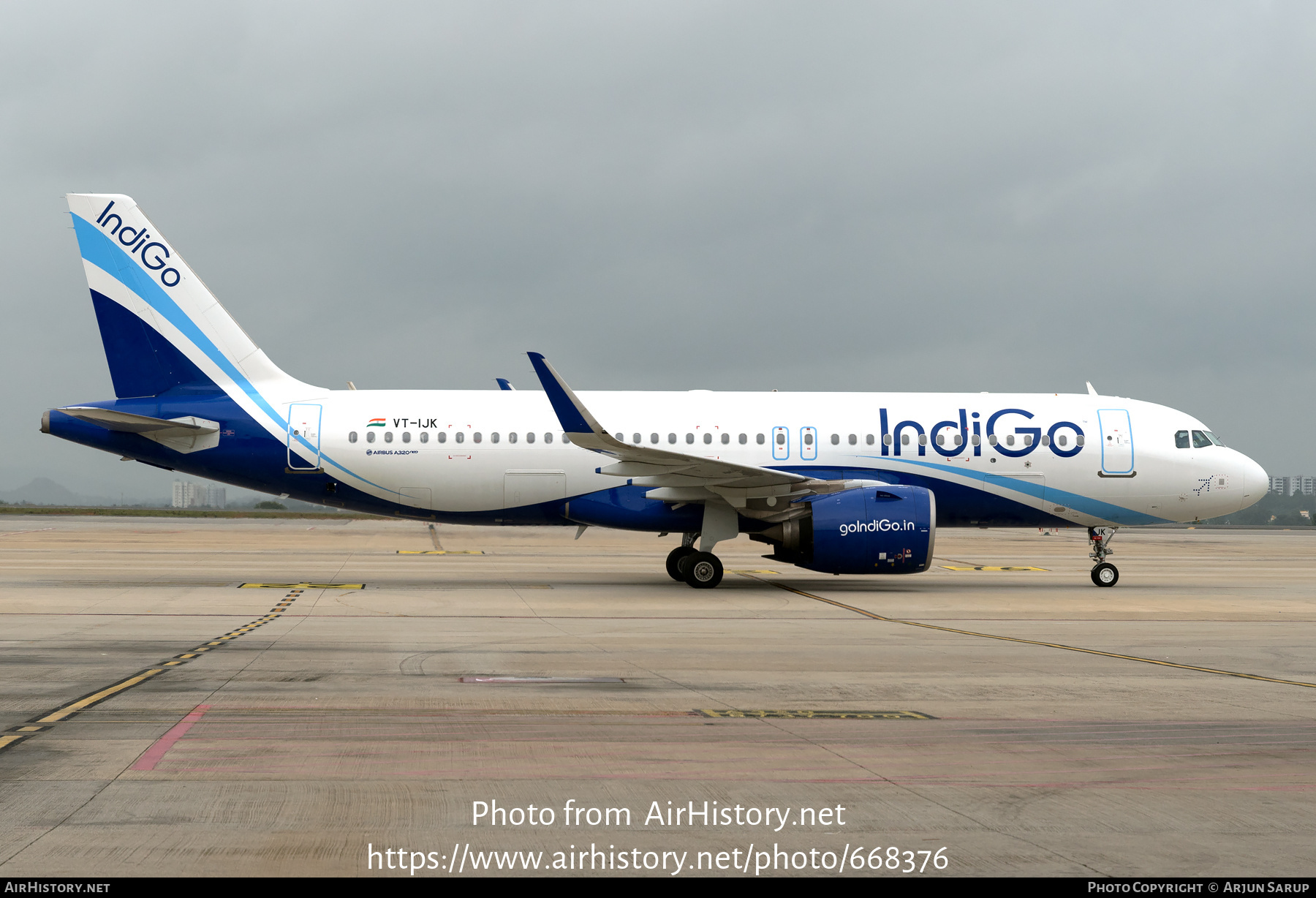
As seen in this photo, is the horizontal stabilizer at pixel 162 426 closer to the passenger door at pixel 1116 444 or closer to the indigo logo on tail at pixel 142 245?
the indigo logo on tail at pixel 142 245

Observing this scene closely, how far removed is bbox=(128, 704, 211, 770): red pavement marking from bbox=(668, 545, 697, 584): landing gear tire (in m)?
13.1

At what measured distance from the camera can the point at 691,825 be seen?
208 inches

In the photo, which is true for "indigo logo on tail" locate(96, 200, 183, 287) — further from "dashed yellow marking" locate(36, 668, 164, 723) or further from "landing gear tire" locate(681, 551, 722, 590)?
"dashed yellow marking" locate(36, 668, 164, 723)

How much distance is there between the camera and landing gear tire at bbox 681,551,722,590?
19844 mm

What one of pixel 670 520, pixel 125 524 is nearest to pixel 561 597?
pixel 670 520

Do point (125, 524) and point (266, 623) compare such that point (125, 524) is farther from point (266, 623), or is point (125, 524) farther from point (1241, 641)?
point (1241, 641)

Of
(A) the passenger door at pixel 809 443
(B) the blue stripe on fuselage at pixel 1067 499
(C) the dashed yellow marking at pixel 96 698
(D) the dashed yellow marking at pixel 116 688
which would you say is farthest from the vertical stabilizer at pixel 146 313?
(B) the blue stripe on fuselage at pixel 1067 499

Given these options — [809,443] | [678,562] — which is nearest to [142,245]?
[678,562]

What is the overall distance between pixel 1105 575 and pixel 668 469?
32.5ft

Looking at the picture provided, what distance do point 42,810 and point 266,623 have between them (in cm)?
885

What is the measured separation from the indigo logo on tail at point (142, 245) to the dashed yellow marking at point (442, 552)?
10783 millimetres

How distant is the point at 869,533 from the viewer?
18.7m

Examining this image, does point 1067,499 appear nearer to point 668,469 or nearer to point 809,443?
point 809,443

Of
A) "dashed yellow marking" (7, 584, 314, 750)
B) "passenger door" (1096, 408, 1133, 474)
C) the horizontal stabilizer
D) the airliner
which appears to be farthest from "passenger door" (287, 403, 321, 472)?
"passenger door" (1096, 408, 1133, 474)
